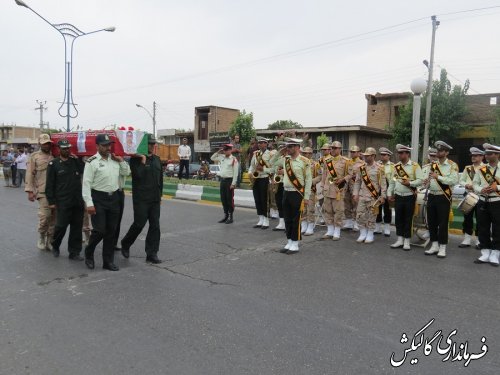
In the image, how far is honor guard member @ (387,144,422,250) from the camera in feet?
25.5

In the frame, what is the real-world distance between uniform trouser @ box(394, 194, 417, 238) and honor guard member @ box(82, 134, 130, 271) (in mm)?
4959

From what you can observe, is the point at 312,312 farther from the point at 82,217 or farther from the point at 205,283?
the point at 82,217

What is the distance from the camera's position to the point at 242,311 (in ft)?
15.1

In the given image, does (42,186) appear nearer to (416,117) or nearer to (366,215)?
(366,215)

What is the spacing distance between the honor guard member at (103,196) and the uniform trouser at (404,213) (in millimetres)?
4959

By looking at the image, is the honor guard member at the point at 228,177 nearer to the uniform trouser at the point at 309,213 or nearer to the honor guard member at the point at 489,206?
the uniform trouser at the point at 309,213

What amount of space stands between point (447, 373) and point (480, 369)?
0.30m

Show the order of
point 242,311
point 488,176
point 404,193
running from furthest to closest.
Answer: point 404,193 < point 488,176 < point 242,311

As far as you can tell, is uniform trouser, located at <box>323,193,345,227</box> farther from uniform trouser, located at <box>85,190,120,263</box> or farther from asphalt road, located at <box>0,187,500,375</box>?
uniform trouser, located at <box>85,190,120,263</box>

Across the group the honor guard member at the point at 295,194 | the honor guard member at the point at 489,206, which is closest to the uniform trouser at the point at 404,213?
the honor guard member at the point at 489,206

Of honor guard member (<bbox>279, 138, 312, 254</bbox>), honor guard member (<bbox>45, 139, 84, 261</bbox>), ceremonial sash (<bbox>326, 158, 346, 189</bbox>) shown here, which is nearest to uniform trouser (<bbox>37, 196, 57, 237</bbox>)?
honor guard member (<bbox>45, 139, 84, 261</bbox>)

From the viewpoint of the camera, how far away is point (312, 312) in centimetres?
461

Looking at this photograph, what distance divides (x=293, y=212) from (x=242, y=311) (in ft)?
9.86

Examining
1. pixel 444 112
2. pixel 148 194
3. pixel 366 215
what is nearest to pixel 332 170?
pixel 366 215
